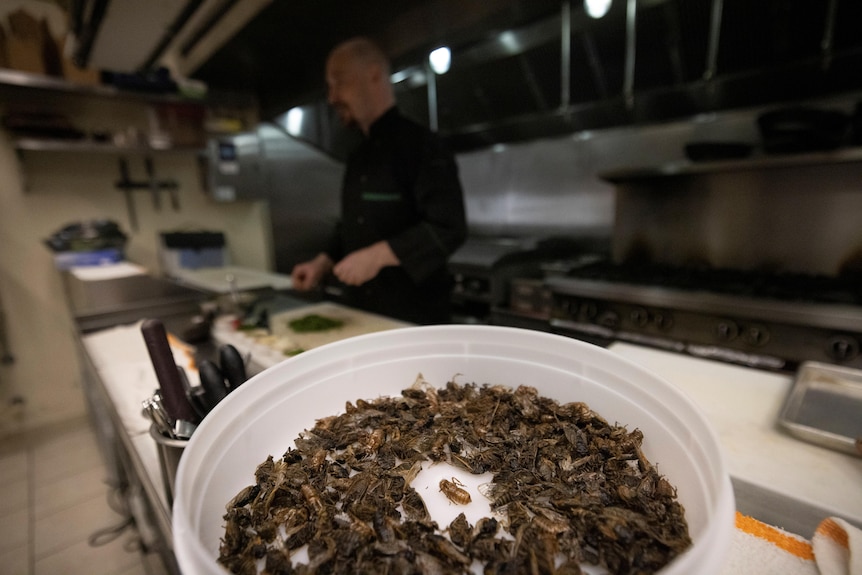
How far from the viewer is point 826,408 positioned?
563mm

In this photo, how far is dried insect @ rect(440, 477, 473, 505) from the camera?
33cm

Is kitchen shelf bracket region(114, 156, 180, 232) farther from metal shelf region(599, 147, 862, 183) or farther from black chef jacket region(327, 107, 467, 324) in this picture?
metal shelf region(599, 147, 862, 183)

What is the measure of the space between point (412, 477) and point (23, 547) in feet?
5.55

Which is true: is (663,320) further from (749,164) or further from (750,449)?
(750,449)

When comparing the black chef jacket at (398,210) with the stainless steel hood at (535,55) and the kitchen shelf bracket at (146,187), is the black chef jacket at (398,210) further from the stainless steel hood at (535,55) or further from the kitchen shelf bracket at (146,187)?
the kitchen shelf bracket at (146,187)

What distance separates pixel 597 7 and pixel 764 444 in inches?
60.9

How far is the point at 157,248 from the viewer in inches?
104

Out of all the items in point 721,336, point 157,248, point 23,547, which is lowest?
point 23,547

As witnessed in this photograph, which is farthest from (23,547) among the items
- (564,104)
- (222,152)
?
(564,104)

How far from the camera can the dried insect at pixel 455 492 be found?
33 centimetres

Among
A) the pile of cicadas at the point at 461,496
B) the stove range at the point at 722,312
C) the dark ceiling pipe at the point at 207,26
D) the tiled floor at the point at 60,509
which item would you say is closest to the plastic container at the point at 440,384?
the pile of cicadas at the point at 461,496

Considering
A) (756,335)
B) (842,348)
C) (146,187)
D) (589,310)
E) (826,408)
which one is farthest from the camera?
(146,187)

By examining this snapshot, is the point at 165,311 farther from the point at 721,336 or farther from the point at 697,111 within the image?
the point at 697,111

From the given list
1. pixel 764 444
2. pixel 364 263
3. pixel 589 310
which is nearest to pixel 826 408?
pixel 764 444
